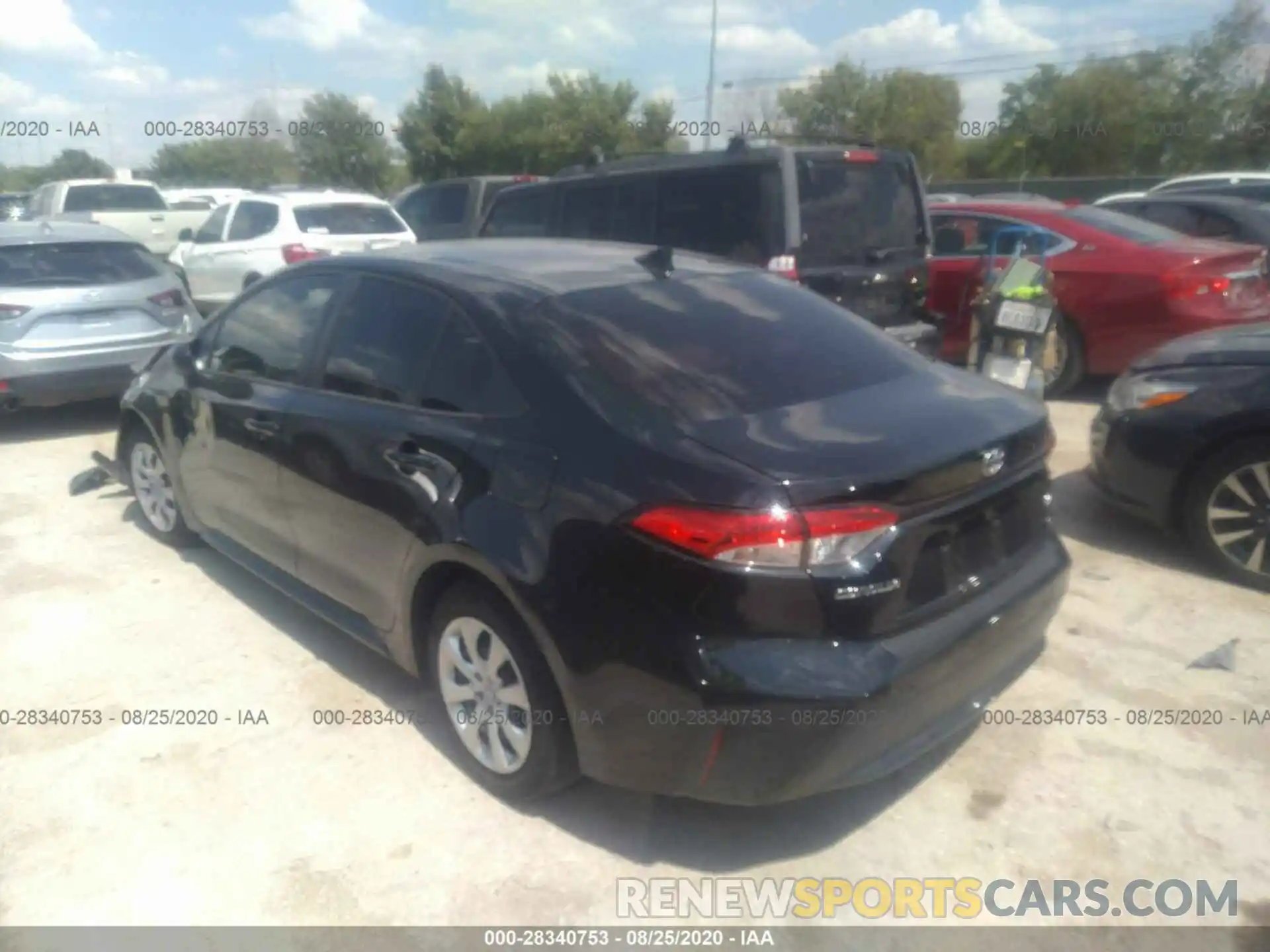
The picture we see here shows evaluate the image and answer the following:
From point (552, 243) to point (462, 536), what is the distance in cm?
159

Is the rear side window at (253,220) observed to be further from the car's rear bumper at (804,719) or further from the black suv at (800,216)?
the car's rear bumper at (804,719)

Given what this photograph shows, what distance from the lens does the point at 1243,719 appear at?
3.53 meters

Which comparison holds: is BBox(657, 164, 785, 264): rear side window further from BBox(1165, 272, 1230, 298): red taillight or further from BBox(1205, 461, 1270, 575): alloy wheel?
BBox(1165, 272, 1230, 298): red taillight

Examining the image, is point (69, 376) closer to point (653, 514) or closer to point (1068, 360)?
point (653, 514)

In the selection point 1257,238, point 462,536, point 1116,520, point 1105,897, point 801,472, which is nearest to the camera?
point 801,472

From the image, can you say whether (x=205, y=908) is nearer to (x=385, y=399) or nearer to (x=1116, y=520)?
(x=385, y=399)

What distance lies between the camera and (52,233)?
7695 millimetres

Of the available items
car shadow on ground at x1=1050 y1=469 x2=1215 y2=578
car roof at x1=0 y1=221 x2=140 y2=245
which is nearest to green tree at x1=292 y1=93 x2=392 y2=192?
car roof at x1=0 y1=221 x2=140 y2=245

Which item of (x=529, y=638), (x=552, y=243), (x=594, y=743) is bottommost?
(x=594, y=743)

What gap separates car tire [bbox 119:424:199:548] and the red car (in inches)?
233

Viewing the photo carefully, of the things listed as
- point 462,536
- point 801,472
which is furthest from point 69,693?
point 801,472

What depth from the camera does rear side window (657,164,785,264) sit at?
20.2 feet

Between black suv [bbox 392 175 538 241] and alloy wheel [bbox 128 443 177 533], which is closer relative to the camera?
alloy wheel [bbox 128 443 177 533]

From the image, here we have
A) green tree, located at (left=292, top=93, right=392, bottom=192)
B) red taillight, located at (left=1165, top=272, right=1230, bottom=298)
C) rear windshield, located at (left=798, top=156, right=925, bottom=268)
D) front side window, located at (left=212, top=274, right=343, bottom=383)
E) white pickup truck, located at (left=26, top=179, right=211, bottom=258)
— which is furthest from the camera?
green tree, located at (left=292, top=93, right=392, bottom=192)
